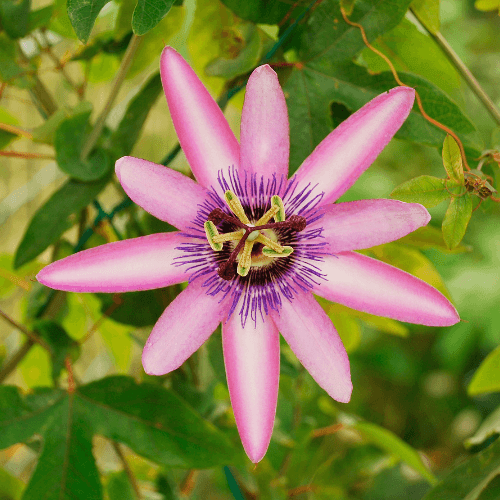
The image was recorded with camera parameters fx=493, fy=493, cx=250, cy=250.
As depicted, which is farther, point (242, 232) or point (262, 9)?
point (262, 9)

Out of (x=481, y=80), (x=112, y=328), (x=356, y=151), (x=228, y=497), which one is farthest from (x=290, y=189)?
(x=481, y=80)

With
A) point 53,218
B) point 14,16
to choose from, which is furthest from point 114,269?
point 14,16

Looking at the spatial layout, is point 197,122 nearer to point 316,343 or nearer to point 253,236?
point 253,236

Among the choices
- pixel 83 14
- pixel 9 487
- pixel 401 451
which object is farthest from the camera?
pixel 401 451

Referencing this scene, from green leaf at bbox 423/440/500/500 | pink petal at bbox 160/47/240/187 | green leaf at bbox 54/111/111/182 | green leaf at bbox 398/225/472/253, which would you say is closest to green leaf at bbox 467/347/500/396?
green leaf at bbox 423/440/500/500

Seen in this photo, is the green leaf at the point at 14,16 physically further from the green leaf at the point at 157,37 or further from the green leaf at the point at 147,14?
the green leaf at the point at 147,14
